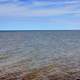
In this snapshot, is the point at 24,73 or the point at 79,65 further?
the point at 79,65

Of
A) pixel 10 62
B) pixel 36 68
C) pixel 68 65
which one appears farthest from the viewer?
pixel 10 62

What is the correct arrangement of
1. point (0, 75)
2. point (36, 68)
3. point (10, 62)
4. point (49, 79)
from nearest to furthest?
point (49, 79)
point (0, 75)
point (36, 68)
point (10, 62)

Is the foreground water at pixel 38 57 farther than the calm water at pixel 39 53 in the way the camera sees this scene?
No

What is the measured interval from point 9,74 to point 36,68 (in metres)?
0.96

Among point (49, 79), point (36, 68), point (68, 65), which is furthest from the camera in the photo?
point (68, 65)

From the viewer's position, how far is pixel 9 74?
6.14 metres

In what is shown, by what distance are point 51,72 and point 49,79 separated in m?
0.60

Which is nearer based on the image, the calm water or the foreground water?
the foreground water

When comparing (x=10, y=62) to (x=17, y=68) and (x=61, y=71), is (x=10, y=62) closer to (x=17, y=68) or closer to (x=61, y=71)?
(x=17, y=68)

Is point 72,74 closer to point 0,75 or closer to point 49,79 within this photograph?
point 49,79

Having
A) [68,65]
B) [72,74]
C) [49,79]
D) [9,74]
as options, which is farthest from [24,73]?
[68,65]

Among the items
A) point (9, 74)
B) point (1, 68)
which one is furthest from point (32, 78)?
point (1, 68)

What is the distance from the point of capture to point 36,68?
6.82 m

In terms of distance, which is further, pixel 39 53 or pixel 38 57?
pixel 39 53
